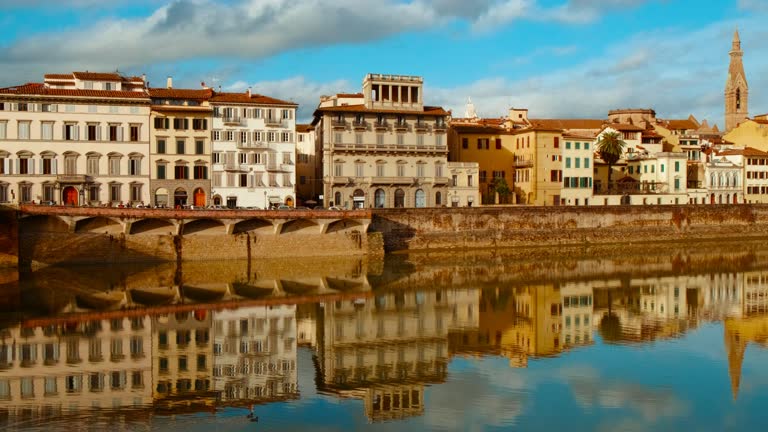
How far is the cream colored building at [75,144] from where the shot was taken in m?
54.9

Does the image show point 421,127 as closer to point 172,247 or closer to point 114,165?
point 172,247

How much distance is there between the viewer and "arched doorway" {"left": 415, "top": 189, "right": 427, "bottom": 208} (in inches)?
2638

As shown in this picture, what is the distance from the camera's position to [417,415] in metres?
20.9

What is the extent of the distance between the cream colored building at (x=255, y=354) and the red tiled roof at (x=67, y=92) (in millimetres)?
28695

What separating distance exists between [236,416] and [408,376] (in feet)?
21.7

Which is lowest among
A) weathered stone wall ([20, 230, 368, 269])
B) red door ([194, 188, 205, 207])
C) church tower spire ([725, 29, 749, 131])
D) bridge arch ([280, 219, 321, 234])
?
weathered stone wall ([20, 230, 368, 269])

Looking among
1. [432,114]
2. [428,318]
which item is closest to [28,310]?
[428,318]

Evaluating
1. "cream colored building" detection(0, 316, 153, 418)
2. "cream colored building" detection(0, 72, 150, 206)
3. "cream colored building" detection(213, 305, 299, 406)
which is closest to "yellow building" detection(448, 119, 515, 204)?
"cream colored building" detection(0, 72, 150, 206)

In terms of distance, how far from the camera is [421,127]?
219 ft

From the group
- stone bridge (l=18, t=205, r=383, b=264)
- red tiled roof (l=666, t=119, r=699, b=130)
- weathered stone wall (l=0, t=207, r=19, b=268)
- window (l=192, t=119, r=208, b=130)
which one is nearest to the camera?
weathered stone wall (l=0, t=207, r=19, b=268)

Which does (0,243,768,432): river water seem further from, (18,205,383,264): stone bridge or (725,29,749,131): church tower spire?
(725,29,749,131): church tower spire

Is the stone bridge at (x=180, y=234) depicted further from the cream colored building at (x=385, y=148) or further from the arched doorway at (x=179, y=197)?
the cream colored building at (x=385, y=148)

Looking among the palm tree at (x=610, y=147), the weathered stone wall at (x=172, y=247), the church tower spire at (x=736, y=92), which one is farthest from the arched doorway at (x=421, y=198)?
the church tower spire at (x=736, y=92)

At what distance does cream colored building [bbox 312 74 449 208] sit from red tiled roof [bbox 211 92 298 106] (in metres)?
4.16
